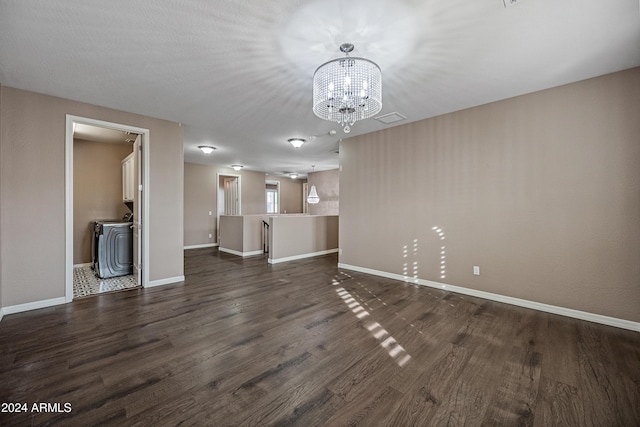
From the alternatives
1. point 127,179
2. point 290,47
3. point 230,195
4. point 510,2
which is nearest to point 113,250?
point 127,179

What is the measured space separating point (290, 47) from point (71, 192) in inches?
133

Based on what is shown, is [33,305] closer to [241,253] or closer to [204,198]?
[241,253]

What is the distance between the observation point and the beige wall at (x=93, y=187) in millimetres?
5363

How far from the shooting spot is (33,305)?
124 inches

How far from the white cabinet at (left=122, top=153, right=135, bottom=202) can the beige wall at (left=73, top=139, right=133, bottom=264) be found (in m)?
0.31

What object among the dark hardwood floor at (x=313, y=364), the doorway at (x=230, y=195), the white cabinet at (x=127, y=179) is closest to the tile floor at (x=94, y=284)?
the dark hardwood floor at (x=313, y=364)

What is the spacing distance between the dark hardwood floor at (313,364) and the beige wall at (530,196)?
0.54m

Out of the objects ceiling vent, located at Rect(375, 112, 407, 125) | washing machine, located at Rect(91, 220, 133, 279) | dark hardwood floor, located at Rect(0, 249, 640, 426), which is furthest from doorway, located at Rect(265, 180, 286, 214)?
dark hardwood floor, located at Rect(0, 249, 640, 426)

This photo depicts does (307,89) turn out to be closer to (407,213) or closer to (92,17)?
(92,17)

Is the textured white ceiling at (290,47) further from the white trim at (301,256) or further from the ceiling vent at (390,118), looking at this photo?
the white trim at (301,256)

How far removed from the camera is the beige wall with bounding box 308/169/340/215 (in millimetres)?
9219

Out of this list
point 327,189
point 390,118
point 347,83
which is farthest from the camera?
point 327,189

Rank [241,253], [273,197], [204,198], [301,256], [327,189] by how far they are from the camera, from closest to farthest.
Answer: [301,256] → [241,253] → [204,198] → [327,189] → [273,197]

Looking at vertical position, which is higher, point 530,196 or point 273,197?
point 273,197
